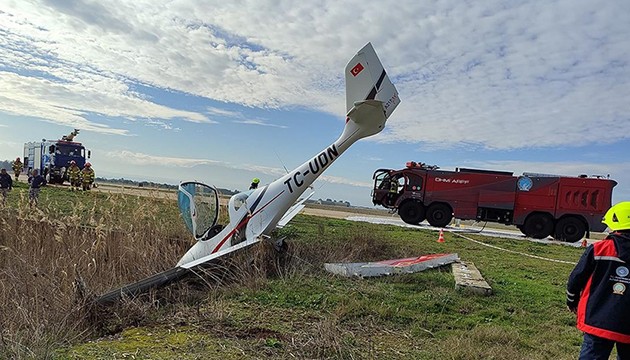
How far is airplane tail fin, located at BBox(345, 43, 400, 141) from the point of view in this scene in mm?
8430

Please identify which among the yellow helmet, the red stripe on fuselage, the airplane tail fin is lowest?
the red stripe on fuselage

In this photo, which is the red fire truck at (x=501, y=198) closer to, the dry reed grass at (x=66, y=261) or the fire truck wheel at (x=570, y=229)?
the fire truck wheel at (x=570, y=229)

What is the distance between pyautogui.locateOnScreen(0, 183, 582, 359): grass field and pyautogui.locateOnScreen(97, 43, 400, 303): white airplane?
20.0 inches

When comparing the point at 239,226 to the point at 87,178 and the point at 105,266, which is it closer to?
the point at 105,266

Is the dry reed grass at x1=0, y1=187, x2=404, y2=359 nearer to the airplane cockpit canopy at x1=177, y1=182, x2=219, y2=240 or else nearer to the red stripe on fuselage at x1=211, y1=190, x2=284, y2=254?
the red stripe on fuselage at x1=211, y1=190, x2=284, y2=254

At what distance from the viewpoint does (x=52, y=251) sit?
7.71 meters

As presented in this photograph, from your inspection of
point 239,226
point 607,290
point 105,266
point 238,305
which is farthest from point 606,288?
point 105,266

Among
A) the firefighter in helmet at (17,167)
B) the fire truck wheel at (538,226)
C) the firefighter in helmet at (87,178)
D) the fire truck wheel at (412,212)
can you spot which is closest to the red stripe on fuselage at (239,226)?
the fire truck wheel at (412,212)

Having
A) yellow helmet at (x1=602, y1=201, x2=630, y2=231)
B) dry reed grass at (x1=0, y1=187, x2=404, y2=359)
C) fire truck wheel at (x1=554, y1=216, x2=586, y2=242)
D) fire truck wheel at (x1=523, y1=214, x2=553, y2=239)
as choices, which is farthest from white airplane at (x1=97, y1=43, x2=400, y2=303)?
fire truck wheel at (x1=554, y1=216, x2=586, y2=242)

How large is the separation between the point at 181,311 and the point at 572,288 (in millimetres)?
3976

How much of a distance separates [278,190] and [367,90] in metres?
2.34

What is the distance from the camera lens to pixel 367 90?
854 centimetres

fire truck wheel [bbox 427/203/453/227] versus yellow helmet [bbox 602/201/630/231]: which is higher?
yellow helmet [bbox 602/201/630/231]

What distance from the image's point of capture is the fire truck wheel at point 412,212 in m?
21.0
